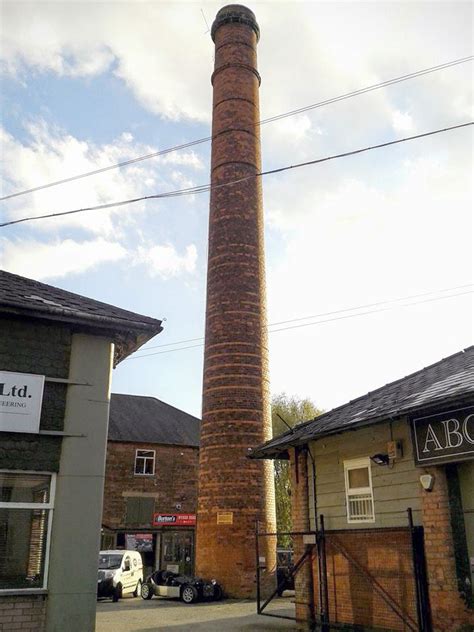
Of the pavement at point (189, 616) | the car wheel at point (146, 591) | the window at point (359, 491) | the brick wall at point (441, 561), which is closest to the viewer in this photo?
the brick wall at point (441, 561)

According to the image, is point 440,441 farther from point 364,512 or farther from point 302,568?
point 302,568

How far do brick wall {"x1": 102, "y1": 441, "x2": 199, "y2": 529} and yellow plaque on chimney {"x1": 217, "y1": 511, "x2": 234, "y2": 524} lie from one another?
34.8 feet

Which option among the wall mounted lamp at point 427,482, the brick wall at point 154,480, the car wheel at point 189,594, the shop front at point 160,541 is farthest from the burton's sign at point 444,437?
the brick wall at point 154,480

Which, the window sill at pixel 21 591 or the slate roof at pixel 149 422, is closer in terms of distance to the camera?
the window sill at pixel 21 591

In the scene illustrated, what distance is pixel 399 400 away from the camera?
388 inches

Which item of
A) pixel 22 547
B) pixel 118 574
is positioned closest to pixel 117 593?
pixel 118 574

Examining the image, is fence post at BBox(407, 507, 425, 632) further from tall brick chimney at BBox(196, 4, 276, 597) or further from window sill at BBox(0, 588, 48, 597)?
tall brick chimney at BBox(196, 4, 276, 597)

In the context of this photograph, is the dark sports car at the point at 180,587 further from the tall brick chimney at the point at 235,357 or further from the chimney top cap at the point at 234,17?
the chimney top cap at the point at 234,17

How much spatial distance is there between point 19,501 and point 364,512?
5913mm

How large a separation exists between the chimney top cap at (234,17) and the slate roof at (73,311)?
18947 millimetres

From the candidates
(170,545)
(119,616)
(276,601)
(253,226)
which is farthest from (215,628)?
(170,545)

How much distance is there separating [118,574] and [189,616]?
6046 mm

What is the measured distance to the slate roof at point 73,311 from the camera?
8273 millimetres

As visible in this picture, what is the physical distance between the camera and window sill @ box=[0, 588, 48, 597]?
7.43 meters
